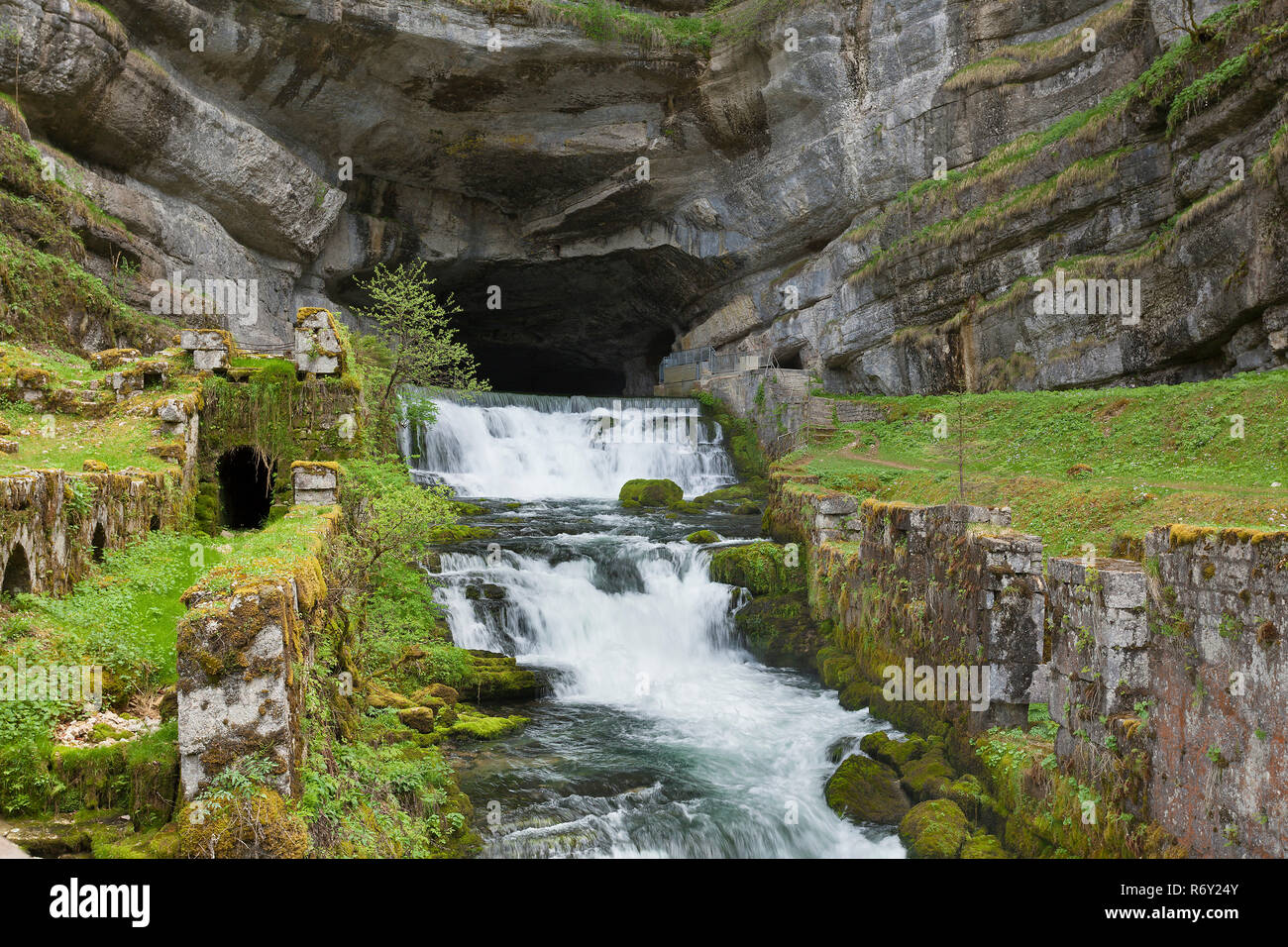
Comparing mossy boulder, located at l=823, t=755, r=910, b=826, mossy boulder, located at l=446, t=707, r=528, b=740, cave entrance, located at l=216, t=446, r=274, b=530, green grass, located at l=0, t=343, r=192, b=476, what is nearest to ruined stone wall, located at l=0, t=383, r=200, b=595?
green grass, located at l=0, t=343, r=192, b=476

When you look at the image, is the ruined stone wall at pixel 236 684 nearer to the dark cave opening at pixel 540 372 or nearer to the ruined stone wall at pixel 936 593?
the ruined stone wall at pixel 936 593

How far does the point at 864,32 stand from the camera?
3006 cm

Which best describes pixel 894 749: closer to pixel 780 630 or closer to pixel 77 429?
pixel 780 630

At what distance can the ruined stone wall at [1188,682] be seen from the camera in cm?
571

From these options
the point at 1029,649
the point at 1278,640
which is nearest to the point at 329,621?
the point at 1029,649

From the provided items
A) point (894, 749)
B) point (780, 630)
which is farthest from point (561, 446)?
point (894, 749)

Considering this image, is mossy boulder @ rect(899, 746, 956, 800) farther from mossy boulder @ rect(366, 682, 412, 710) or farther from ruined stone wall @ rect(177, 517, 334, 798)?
ruined stone wall @ rect(177, 517, 334, 798)

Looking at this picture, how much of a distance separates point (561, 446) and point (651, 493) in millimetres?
4650

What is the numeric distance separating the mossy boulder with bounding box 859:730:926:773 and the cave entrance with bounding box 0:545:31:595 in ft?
31.7

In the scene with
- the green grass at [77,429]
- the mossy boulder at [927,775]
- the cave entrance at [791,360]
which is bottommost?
the mossy boulder at [927,775]

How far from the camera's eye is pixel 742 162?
3359 centimetres

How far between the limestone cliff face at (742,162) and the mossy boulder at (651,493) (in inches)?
377

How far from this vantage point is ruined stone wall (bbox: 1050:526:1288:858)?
5.71 m

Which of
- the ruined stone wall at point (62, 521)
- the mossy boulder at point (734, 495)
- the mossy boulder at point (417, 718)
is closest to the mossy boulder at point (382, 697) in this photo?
the mossy boulder at point (417, 718)
